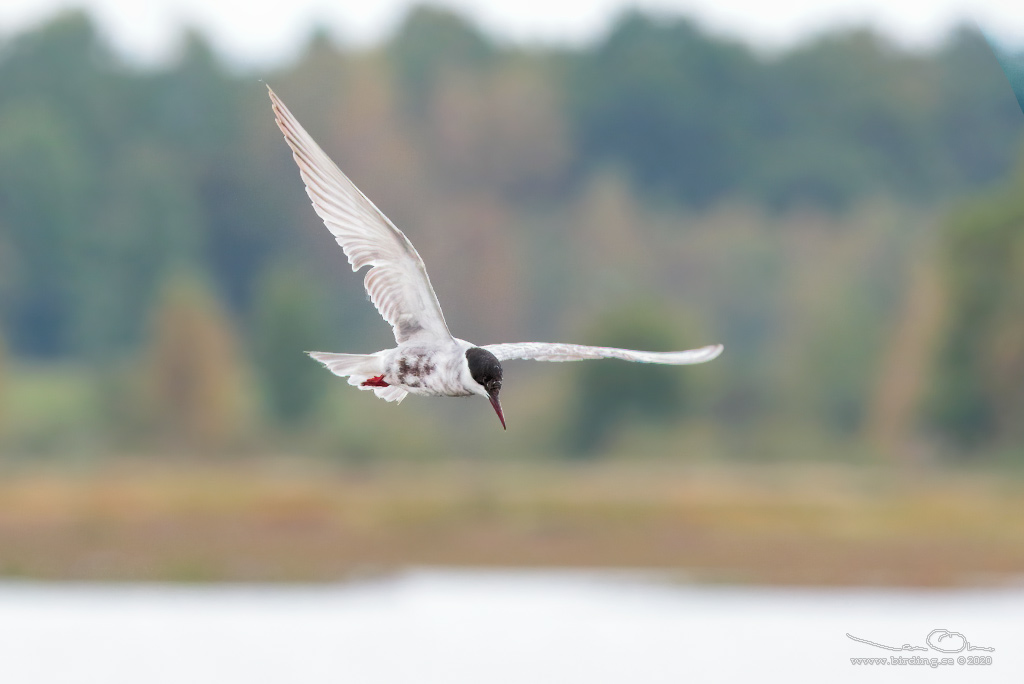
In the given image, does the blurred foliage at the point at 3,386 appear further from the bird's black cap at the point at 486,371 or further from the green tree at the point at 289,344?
the bird's black cap at the point at 486,371

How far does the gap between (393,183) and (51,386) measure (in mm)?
10616

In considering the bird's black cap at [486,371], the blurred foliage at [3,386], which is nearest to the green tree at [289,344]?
the blurred foliage at [3,386]

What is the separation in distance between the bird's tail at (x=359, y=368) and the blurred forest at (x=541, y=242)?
26049mm

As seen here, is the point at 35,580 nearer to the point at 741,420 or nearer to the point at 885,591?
the point at 885,591

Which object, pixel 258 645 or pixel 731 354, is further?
pixel 731 354

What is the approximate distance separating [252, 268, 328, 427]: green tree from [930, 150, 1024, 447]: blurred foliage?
15145 millimetres

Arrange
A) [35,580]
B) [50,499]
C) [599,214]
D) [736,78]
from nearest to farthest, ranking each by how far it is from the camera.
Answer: [35,580], [50,499], [599,214], [736,78]

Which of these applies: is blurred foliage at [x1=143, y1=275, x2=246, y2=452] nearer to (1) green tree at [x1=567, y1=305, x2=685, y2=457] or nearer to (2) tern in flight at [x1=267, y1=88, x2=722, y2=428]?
(1) green tree at [x1=567, y1=305, x2=685, y2=457]

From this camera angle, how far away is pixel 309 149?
9.41 m

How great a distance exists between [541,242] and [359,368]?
39178 mm

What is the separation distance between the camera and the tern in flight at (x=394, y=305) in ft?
30.7

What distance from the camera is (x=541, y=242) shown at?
48.8m

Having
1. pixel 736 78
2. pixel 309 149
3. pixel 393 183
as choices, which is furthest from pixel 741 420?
pixel 309 149

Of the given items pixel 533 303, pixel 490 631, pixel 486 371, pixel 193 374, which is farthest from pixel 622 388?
pixel 486 371
